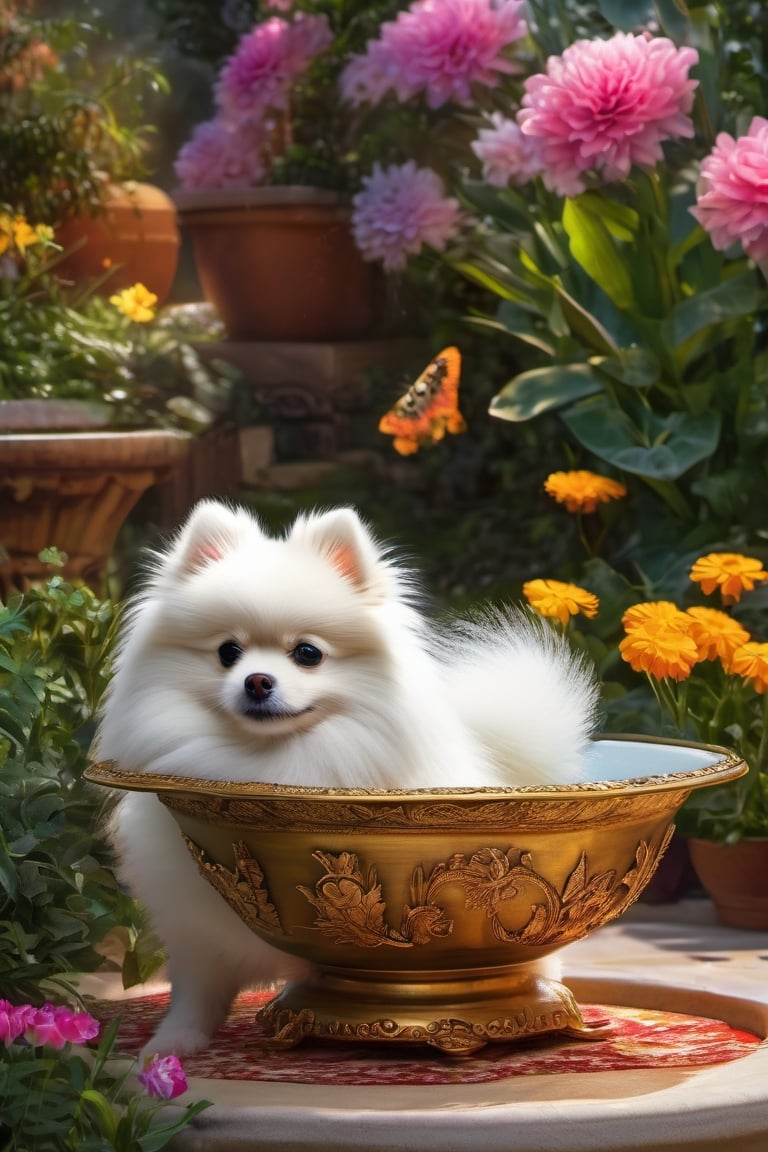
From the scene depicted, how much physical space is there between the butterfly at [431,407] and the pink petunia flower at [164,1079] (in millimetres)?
1635

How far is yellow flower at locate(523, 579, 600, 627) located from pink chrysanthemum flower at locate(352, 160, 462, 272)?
93 cm

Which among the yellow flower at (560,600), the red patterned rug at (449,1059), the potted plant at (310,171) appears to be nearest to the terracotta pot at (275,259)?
the potted plant at (310,171)

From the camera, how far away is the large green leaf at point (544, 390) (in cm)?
245

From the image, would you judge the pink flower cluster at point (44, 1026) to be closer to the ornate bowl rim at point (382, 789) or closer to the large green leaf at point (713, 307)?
the ornate bowl rim at point (382, 789)

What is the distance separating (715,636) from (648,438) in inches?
19.4

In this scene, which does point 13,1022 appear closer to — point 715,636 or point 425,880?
point 425,880

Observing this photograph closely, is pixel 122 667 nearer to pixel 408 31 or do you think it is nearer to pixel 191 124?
pixel 408 31

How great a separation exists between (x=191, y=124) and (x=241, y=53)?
0.52 ft

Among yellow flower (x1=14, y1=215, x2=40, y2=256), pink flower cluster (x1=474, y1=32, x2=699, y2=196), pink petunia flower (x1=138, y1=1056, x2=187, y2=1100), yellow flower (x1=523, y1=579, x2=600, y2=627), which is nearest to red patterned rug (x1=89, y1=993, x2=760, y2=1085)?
pink petunia flower (x1=138, y1=1056, x2=187, y2=1100)

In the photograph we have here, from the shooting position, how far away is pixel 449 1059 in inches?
56.1

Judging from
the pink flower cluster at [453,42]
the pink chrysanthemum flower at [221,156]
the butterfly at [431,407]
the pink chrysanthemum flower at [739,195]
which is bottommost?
the butterfly at [431,407]

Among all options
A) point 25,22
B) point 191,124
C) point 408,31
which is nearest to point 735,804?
point 408,31

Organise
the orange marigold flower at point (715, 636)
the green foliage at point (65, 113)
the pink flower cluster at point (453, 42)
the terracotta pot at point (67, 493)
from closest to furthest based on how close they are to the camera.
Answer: the orange marigold flower at point (715, 636) < the terracotta pot at point (67, 493) < the pink flower cluster at point (453, 42) < the green foliage at point (65, 113)

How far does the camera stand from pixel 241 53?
3018 millimetres
